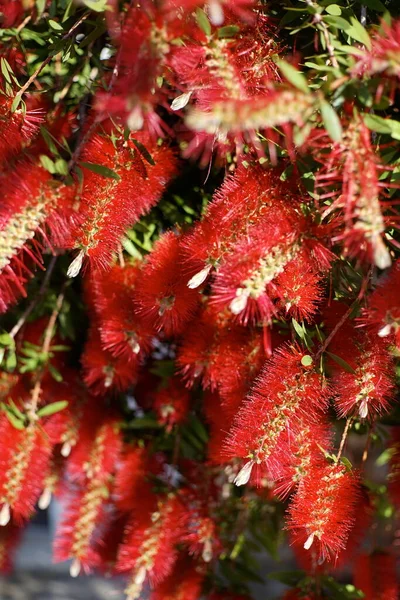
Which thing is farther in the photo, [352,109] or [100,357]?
[100,357]

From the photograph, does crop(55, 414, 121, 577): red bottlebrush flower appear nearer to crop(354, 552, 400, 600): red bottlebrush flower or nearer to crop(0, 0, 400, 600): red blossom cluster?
crop(0, 0, 400, 600): red blossom cluster

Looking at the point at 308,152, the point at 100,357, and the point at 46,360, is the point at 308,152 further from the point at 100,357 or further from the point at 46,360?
the point at 46,360

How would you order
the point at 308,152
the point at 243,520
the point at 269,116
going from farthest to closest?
1. the point at 243,520
2. the point at 308,152
3. the point at 269,116

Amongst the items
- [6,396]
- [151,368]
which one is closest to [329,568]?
[151,368]

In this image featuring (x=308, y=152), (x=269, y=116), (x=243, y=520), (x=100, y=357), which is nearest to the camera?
(x=269, y=116)

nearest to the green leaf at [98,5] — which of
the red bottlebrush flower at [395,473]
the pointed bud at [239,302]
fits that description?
the pointed bud at [239,302]

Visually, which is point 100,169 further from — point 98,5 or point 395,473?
point 395,473

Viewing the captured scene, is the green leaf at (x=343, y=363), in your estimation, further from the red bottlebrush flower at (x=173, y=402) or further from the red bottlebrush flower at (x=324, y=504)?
the red bottlebrush flower at (x=173, y=402)
